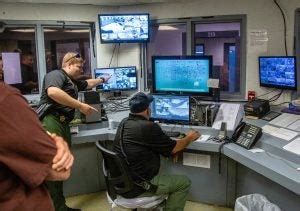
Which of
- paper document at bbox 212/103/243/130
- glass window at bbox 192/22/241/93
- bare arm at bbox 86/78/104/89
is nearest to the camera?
paper document at bbox 212/103/243/130

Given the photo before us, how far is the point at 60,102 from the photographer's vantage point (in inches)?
104

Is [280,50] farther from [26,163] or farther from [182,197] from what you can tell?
[26,163]

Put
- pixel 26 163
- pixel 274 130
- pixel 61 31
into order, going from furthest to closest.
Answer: pixel 61 31
pixel 274 130
pixel 26 163

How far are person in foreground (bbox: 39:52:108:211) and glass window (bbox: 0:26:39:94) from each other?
49.7 inches

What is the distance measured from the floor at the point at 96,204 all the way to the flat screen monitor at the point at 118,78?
1.29 metres

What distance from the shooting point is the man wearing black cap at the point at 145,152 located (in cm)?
229

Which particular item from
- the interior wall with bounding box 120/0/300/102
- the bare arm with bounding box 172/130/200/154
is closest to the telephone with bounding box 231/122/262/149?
the bare arm with bounding box 172/130/200/154

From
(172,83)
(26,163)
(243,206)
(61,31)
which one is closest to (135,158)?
(243,206)

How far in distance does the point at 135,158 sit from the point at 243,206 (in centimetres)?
83

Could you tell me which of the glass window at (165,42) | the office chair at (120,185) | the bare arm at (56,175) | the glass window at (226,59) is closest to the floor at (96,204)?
the office chair at (120,185)

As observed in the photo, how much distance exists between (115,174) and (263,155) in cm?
108

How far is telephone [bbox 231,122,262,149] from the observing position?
2.46m

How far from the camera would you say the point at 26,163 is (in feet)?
3.02

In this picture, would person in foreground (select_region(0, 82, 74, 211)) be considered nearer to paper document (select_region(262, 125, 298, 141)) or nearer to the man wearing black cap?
the man wearing black cap
